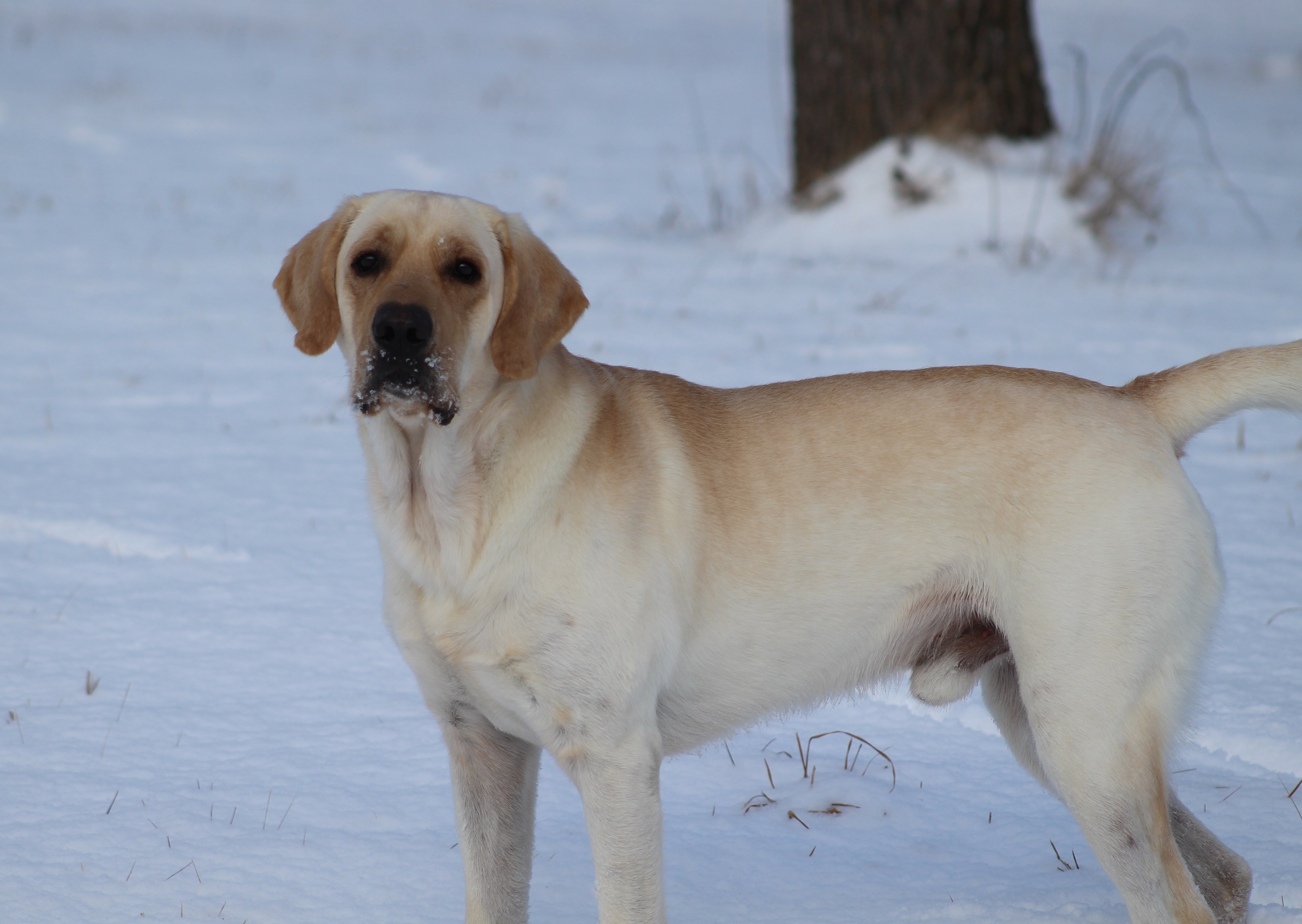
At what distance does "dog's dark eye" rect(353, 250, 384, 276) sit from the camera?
101 inches

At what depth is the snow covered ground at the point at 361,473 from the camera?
2.92 m

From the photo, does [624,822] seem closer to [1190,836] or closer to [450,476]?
[450,476]

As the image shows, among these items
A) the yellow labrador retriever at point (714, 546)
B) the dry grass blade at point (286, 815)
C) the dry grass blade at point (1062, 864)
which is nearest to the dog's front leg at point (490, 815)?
the yellow labrador retriever at point (714, 546)

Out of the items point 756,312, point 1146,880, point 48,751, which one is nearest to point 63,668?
point 48,751

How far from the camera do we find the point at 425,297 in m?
2.43

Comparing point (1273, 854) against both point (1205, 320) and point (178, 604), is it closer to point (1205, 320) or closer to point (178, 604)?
point (178, 604)

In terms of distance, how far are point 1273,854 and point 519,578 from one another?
1882mm

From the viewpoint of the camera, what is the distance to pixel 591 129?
1383cm

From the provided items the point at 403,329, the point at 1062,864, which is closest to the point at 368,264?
the point at 403,329

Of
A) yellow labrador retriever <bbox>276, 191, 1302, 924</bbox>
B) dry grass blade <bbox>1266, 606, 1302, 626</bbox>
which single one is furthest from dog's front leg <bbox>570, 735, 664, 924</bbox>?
dry grass blade <bbox>1266, 606, 1302, 626</bbox>

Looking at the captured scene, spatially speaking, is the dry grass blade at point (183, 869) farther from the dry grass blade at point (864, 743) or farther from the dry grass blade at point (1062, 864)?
the dry grass blade at point (1062, 864)

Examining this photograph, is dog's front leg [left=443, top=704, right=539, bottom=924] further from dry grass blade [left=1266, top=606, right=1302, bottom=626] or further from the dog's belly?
dry grass blade [left=1266, top=606, right=1302, bottom=626]

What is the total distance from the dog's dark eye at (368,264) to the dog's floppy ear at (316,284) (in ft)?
0.25

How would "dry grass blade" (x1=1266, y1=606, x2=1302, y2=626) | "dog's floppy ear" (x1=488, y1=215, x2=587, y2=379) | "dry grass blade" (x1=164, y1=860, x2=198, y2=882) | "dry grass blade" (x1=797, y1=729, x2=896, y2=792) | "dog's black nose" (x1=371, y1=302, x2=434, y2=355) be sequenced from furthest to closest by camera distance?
1. "dry grass blade" (x1=1266, y1=606, x2=1302, y2=626)
2. "dry grass blade" (x1=797, y1=729, x2=896, y2=792)
3. "dry grass blade" (x1=164, y1=860, x2=198, y2=882)
4. "dog's floppy ear" (x1=488, y1=215, x2=587, y2=379)
5. "dog's black nose" (x1=371, y1=302, x2=434, y2=355)
